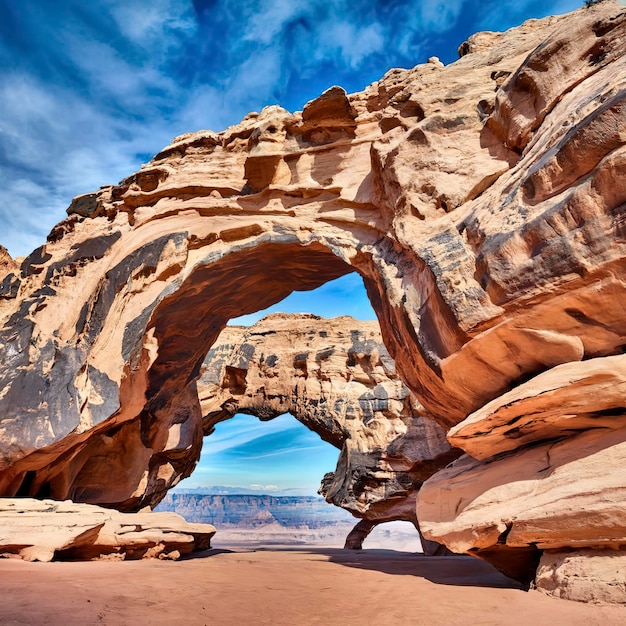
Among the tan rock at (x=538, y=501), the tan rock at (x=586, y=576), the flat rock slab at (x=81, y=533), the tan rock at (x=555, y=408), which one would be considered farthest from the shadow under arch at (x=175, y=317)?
the tan rock at (x=586, y=576)

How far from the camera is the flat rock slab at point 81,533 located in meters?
5.75

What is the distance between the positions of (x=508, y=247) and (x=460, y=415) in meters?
2.53

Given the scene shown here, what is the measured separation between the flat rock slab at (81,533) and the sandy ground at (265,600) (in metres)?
0.67

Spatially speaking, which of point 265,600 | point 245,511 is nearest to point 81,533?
point 265,600

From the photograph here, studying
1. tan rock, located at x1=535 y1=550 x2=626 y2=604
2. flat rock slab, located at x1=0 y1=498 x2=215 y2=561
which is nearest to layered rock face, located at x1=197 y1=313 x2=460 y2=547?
flat rock slab, located at x1=0 y1=498 x2=215 y2=561

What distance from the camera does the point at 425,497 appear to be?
18.2 ft

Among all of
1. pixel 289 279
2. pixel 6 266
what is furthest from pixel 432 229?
pixel 6 266

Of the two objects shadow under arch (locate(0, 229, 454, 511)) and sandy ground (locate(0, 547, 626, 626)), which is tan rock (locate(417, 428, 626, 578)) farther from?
shadow under arch (locate(0, 229, 454, 511))

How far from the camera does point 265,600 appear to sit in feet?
13.0

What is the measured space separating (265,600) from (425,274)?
13.4 ft

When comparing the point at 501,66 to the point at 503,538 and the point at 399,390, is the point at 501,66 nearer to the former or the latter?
the point at 503,538

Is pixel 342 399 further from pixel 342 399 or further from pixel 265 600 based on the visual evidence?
pixel 265 600

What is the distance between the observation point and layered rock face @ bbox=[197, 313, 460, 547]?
14.6m

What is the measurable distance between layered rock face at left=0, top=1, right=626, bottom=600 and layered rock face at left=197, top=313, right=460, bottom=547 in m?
6.60
